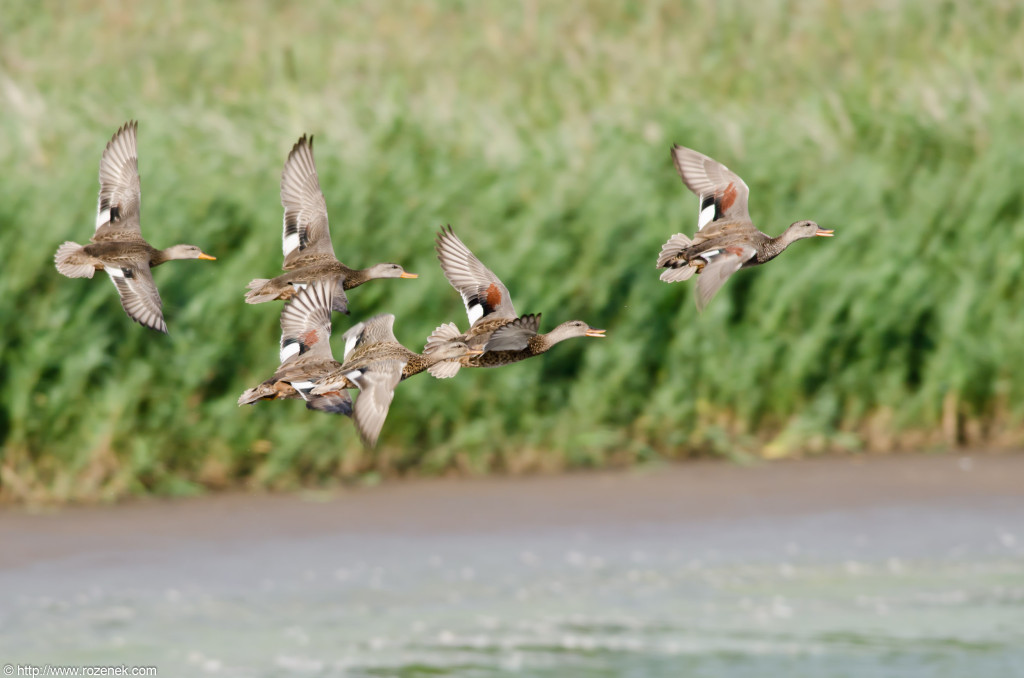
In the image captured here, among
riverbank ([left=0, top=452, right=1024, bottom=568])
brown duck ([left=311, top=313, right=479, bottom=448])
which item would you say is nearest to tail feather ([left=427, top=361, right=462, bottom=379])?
brown duck ([left=311, top=313, right=479, bottom=448])

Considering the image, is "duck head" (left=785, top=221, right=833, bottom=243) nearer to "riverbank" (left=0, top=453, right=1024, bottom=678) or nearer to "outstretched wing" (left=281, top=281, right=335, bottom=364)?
"outstretched wing" (left=281, top=281, right=335, bottom=364)

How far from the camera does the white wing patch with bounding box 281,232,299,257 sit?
2262 millimetres

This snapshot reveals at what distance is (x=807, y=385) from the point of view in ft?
48.6

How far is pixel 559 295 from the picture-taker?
36.9 feet

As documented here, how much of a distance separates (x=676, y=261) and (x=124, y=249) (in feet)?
2.64

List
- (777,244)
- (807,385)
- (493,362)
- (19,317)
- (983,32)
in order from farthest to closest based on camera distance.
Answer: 1. (983,32)
2. (807,385)
3. (19,317)
4. (777,244)
5. (493,362)

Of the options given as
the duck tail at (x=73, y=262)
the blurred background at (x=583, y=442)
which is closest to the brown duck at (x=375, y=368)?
the duck tail at (x=73, y=262)

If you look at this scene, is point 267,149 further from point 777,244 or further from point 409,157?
point 777,244

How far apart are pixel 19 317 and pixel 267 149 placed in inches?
97.3

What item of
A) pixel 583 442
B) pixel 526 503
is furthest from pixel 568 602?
pixel 583 442

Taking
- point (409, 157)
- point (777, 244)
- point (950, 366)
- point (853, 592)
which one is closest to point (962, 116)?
point (950, 366)

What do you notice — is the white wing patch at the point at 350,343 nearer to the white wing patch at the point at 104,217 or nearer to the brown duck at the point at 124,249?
the brown duck at the point at 124,249

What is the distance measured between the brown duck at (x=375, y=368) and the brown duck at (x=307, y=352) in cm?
2

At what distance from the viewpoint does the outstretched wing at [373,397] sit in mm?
1946
